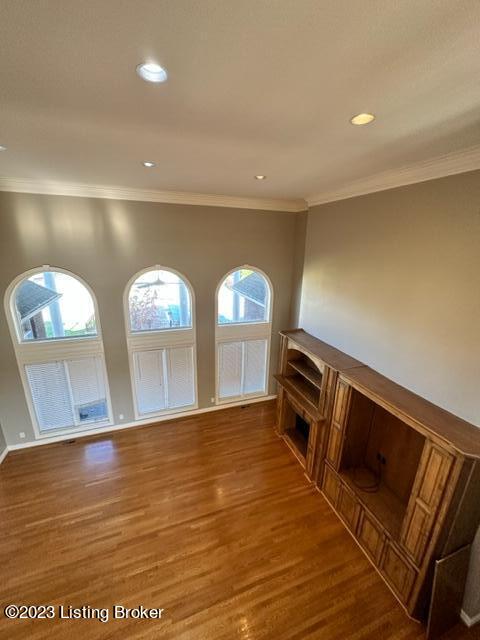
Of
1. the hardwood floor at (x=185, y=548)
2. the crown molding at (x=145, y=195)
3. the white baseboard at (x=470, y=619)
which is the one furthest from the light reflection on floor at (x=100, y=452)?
the white baseboard at (x=470, y=619)

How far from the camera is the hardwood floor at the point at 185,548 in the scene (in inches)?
98.1

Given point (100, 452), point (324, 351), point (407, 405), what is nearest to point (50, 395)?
point (100, 452)

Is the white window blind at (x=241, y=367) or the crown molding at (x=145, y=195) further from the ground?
the crown molding at (x=145, y=195)

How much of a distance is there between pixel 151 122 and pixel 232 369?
4.49m

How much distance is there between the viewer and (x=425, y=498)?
238 cm

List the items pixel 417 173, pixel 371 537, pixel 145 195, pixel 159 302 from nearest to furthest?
pixel 417 173 → pixel 371 537 → pixel 145 195 → pixel 159 302

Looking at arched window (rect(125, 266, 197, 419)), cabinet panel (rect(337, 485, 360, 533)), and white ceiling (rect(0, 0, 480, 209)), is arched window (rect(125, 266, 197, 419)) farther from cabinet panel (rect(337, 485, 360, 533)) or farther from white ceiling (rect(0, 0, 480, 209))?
cabinet panel (rect(337, 485, 360, 533))

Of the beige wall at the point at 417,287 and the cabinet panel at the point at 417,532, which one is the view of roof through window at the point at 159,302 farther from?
the cabinet panel at the point at 417,532

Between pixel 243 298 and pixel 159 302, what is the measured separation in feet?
5.42

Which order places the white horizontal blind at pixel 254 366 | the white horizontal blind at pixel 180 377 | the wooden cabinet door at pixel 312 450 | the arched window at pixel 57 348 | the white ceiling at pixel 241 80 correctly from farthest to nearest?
the white horizontal blind at pixel 254 366 → the white horizontal blind at pixel 180 377 → the arched window at pixel 57 348 → the wooden cabinet door at pixel 312 450 → the white ceiling at pixel 241 80

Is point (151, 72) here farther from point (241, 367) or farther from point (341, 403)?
point (241, 367)

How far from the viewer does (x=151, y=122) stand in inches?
73.5

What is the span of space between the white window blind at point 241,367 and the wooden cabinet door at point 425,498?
11.7 ft

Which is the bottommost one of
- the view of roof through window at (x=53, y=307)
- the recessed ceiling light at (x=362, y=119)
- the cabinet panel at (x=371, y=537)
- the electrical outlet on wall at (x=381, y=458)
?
the cabinet panel at (x=371, y=537)
